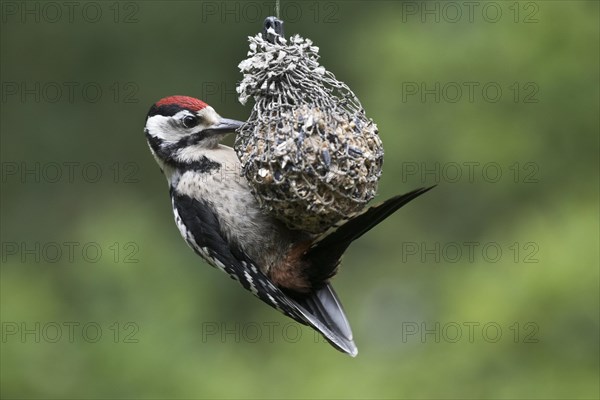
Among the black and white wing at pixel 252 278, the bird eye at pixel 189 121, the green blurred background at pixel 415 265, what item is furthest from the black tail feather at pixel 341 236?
the green blurred background at pixel 415 265

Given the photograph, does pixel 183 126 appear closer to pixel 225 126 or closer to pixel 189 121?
pixel 189 121

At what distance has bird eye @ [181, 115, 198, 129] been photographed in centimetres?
392

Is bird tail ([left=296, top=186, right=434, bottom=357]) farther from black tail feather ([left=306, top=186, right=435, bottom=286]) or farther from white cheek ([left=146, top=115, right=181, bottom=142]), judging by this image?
white cheek ([left=146, top=115, right=181, bottom=142])

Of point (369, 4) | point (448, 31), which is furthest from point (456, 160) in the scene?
point (369, 4)

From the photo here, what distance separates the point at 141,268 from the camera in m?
6.00

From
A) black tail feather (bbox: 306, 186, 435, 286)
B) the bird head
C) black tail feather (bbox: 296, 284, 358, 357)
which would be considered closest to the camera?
black tail feather (bbox: 306, 186, 435, 286)

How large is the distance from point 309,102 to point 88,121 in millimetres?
4696

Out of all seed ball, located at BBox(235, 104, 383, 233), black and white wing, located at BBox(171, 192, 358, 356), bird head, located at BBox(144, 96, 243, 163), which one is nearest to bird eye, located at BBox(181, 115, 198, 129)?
bird head, located at BBox(144, 96, 243, 163)

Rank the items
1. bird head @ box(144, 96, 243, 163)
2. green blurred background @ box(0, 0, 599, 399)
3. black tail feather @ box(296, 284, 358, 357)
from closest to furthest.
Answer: black tail feather @ box(296, 284, 358, 357), bird head @ box(144, 96, 243, 163), green blurred background @ box(0, 0, 599, 399)

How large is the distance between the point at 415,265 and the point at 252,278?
8.42 feet

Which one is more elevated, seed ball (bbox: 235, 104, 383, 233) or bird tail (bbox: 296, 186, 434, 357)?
seed ball (bbox: 235, 104, 383, 233)

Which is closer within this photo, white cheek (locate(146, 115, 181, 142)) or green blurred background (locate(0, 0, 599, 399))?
white cheek (locate(146, 115, 181, 142))

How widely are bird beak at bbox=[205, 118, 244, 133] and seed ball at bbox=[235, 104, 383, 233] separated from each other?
32 cm

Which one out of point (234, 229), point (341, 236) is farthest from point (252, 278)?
point (341, 236)
